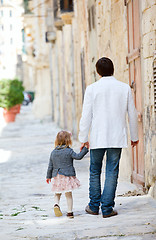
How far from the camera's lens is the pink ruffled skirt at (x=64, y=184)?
16.2ft

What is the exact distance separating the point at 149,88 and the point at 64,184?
156cm

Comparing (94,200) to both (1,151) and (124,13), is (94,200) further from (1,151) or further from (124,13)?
(1,151)

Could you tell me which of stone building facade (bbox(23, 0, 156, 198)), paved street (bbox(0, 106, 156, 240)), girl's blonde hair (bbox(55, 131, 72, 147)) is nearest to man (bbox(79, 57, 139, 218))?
girl's blonde hair (bbox(55, 131, 72, 147))

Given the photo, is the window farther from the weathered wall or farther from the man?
the man

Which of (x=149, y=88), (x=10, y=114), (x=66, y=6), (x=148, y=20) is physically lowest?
(x=10, y=114)

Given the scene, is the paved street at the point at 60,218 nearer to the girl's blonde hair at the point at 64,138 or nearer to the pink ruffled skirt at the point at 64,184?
the pink ruffled skirt at the point at 64,184

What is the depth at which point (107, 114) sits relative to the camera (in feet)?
15.6

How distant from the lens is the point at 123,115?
A: 15.8ft

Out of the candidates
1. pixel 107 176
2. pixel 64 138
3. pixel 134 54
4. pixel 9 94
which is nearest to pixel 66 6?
pixel 9 94

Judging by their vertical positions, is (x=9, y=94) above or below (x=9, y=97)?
above

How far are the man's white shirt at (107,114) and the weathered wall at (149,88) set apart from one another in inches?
33.2

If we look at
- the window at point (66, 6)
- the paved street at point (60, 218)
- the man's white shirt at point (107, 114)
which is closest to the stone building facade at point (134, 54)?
the paved street at point (60, 218)

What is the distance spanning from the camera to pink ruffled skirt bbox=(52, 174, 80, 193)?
4.95 metres

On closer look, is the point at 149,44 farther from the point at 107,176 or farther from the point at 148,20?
the point at 107,176
